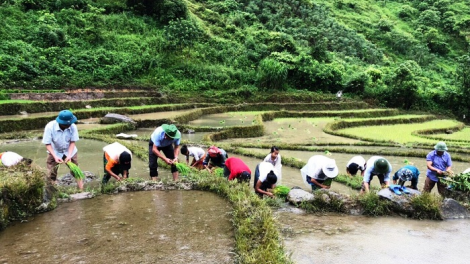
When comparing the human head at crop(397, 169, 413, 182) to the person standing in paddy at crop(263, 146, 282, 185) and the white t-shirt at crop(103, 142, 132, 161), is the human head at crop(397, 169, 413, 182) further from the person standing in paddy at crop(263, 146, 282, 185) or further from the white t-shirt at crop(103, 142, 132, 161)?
the white t-shirt at crop(103, 142, 132, 161)

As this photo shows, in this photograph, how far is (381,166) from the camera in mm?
7461

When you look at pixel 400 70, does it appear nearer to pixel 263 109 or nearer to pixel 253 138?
pixel 263 109

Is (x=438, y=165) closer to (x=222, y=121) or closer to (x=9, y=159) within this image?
(x=9, y=159)

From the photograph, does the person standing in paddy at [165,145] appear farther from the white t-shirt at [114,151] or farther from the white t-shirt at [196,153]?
the white t-shirt at [196,153]

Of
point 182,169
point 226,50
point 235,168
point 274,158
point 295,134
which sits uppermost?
point 226,50

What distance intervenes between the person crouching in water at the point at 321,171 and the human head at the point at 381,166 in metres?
0.85

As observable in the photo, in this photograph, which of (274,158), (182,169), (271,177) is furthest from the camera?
(274,158)

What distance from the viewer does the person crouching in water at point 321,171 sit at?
733cm

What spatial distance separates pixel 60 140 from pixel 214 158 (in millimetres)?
3575

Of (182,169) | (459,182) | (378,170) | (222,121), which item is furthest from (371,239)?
(222,121)

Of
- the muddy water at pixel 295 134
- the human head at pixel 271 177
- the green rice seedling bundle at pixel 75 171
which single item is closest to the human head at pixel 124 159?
the green rice seedling bundle at pixel 75 171

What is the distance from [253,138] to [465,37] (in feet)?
190

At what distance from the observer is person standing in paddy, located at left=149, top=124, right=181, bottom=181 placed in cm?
708

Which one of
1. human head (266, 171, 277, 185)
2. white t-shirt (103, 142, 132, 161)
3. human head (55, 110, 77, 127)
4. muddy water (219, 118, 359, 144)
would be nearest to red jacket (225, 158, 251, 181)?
human head (266, 171, 277, 185)
